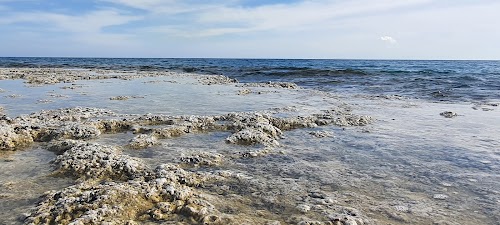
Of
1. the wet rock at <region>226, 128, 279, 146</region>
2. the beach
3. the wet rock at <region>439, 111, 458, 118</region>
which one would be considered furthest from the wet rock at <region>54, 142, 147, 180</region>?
the wet rock at <region>439, 111, 458, 118</region>

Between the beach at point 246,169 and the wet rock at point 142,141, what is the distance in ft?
0.11

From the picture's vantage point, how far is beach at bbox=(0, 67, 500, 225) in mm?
3727

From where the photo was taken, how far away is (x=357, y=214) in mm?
3754

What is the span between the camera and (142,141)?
638 centimetres

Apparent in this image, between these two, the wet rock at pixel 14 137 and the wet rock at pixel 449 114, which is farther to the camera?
the wet rock at pixel 449 114

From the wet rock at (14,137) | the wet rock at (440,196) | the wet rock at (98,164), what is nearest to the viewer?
the wet rock at (440,196)

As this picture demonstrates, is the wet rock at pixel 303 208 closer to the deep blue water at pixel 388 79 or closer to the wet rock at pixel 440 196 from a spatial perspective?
the wet rock at pixel 440 196

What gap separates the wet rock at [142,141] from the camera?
6.22 m

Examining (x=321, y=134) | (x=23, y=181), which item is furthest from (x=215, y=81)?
(x=23, y=181)

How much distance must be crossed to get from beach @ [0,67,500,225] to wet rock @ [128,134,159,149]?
0.03 meters

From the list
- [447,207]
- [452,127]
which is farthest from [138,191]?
[452,127]

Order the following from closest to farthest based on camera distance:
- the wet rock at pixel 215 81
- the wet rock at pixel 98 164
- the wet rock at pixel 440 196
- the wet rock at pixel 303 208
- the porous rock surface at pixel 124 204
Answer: the porous rock surface at pixel 124 204 < the wet rock at pixel 303 208 < the wet rock at pixel 440 196 < the wet rock at pixel 98 164 < the wet rock at pixel 215 81

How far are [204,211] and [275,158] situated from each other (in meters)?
2.20

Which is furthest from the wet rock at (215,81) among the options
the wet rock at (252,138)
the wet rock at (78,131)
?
the wet rock at (252,138)
